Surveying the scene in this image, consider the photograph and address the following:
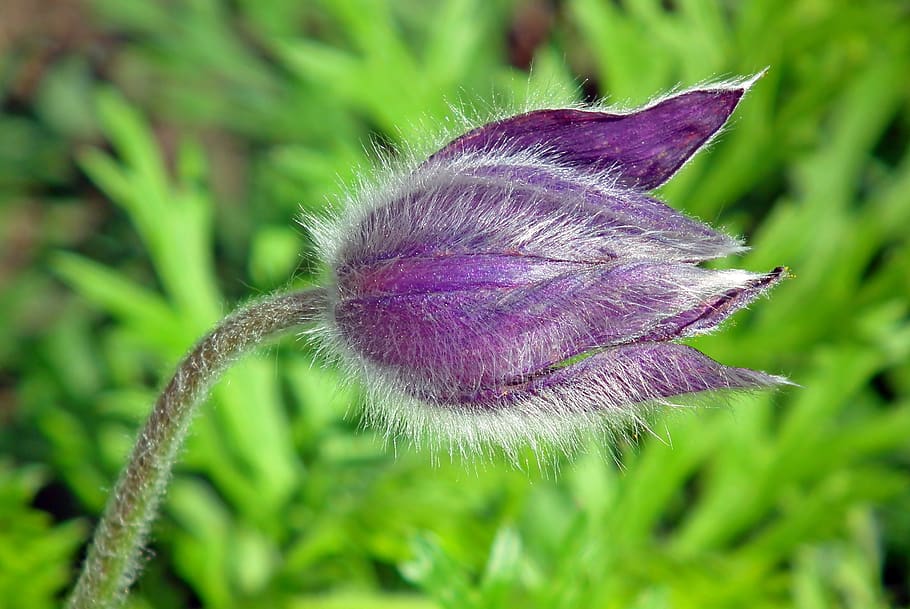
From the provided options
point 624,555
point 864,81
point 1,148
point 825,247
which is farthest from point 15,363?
point 864,81

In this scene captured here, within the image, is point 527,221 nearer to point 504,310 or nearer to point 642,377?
point 504,310

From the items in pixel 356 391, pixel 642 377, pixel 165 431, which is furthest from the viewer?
pixel 356 391

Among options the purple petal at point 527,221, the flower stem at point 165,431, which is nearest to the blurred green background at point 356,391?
the flower stem at point 165,431

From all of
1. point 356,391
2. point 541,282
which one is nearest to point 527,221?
point 541,282

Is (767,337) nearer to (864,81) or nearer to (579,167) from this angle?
(864,81)

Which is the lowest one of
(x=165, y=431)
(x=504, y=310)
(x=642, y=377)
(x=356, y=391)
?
(x=642, y=377)

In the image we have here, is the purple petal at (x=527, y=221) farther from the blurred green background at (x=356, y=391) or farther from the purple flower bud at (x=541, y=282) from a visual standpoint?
the blurred green background at (x=356, y=391)

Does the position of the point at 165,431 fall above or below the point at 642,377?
above
